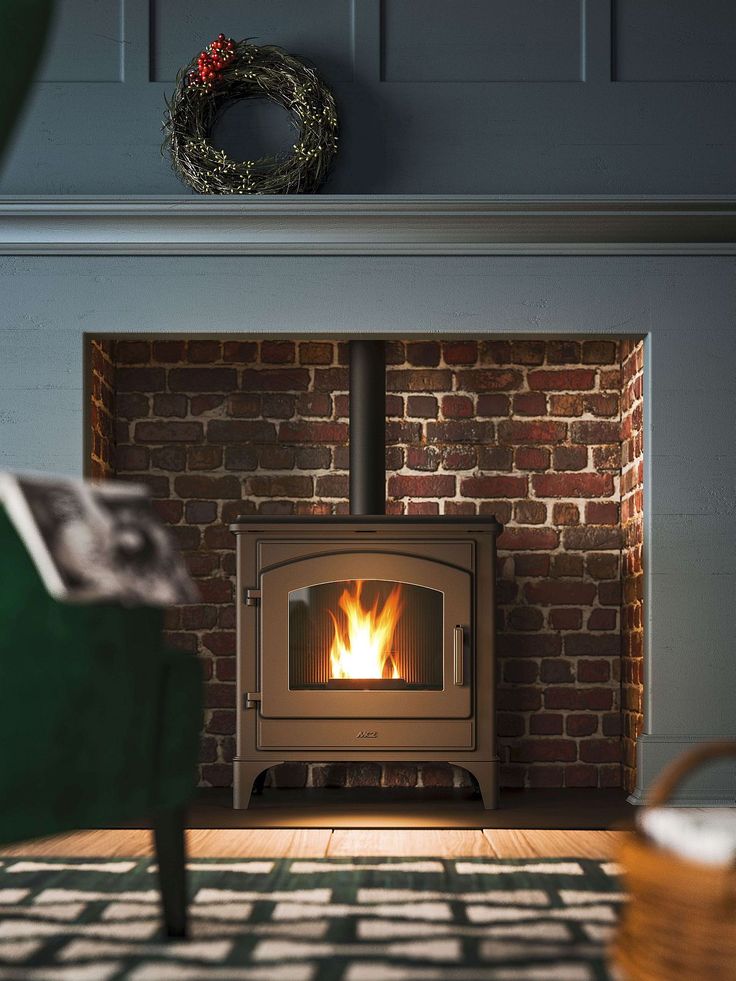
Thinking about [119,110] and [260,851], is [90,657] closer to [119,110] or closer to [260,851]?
[260,851]

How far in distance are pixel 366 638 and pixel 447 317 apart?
107 cm

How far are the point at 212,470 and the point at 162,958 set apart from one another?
8.38ft

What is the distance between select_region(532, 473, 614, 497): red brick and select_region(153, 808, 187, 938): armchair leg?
2.52 m

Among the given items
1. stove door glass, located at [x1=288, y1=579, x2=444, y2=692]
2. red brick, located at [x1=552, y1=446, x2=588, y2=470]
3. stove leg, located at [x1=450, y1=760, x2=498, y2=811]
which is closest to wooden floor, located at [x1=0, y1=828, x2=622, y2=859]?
stove leg, located at [x1=450, y1=760, x2=498, y2=811]

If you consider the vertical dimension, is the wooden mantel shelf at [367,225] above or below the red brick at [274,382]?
above

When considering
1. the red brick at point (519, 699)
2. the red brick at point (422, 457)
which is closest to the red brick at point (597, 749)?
the red brick at point (519, 699)

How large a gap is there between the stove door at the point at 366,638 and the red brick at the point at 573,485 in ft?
2.31

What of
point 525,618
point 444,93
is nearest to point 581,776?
point 525,618

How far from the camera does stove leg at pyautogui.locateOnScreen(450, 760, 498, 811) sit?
146 inches

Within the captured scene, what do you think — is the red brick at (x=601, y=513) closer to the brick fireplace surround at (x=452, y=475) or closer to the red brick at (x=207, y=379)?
the brick fireplace surround at (x=452, y=475)

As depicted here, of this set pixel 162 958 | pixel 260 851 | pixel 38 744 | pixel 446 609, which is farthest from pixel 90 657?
pixel 446 609

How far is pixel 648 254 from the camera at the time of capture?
3850 millimetres

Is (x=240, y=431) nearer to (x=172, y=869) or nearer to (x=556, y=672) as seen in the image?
(x=556, y=672)

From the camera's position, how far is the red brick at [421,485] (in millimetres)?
4316
